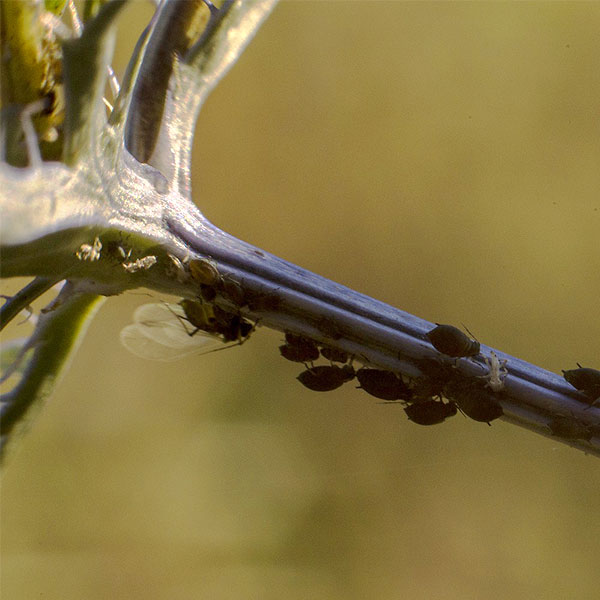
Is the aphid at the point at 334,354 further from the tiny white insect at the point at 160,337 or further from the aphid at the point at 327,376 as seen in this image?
the tiny white insect at the point at 160,337

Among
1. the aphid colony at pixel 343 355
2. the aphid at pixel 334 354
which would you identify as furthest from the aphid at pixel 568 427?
the aphid at pixel 334 354

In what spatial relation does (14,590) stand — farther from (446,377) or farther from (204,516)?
(446,377)

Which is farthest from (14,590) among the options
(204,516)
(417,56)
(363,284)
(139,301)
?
(417,56)

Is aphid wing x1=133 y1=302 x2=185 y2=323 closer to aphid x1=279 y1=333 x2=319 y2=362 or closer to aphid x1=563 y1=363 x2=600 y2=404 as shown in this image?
aphid x1=279 y1=333 x2=319 y2=362

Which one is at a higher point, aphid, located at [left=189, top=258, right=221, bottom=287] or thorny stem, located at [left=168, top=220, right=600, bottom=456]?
aphid, located at [left=189, top=258, right=221, bottom=287]

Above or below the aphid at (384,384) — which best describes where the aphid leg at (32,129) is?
above

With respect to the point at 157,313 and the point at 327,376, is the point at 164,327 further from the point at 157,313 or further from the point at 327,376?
the point at 327,376

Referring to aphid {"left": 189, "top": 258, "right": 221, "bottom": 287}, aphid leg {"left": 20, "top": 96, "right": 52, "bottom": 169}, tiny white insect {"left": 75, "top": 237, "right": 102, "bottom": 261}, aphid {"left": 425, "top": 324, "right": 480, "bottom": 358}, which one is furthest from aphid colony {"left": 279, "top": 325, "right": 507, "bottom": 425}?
aphid leg {"left": 20, "top": 96, "right": 52, "bottom": 169}

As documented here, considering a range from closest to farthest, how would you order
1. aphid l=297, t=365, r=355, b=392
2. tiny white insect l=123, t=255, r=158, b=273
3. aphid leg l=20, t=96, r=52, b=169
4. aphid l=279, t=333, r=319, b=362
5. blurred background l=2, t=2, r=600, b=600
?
aphid leg l=20, t=96, r=52, b=169 < tiny white insect l=123, t=255, r=158, b=273 < aphid l=279, t=333, r=319, b=362 < aphid l=297, t=365, r=355, b=392 < blurred background l=2, t=2, r=600, b=600
